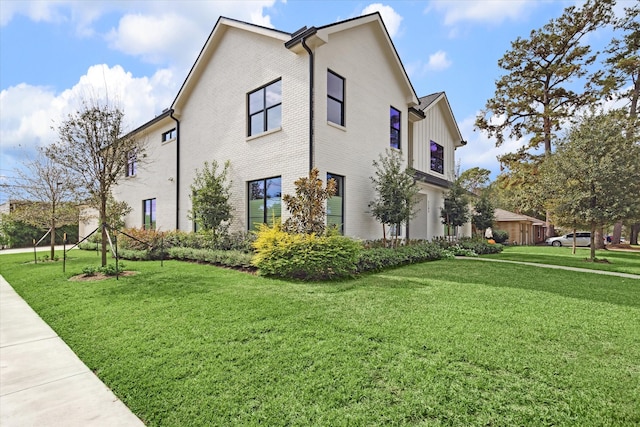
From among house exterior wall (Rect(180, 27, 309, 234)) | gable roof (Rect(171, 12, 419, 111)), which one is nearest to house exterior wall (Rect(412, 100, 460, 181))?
gable roof (Rect(171, 12, 419, 111))

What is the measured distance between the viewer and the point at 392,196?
36.0 feet

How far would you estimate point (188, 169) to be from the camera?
14516 mm

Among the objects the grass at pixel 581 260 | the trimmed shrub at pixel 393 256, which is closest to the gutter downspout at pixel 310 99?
the trimmed shrub at pixel 393 256

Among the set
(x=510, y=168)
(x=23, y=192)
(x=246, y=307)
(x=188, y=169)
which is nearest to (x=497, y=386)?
(x=246, y=307)

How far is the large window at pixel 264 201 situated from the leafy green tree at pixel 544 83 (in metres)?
22.9

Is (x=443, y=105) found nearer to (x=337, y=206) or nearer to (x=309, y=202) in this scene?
(x=337, y=206)

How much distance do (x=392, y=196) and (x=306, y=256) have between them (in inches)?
191

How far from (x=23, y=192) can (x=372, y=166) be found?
14.8m

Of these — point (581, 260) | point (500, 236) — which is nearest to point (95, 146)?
point (581, 260)

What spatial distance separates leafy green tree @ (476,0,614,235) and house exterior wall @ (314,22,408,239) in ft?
61.1

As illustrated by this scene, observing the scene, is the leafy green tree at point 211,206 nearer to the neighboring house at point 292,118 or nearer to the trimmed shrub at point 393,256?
the neighboring house at point 292,118

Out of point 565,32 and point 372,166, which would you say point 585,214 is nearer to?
point 372,166

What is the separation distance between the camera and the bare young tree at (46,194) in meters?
12.1

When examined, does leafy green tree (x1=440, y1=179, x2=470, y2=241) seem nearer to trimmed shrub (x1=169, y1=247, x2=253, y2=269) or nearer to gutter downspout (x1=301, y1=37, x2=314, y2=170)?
gutter downspout (x1=301, y1=37, x2=314, y2=170)
